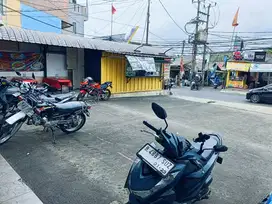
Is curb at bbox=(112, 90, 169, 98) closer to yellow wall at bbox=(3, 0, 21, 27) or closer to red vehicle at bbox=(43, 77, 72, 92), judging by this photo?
red vehicle at bbox=(43, 77, 72, 92)

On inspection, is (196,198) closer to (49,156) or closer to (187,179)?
(187,179)

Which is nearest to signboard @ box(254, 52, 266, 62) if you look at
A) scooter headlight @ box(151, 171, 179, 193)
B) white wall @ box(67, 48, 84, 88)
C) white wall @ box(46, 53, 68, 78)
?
white wall @ box(67, 48, 84, 88)

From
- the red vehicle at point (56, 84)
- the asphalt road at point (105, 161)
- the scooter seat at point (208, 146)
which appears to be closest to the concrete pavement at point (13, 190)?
the asphalt road at point (105, 161)

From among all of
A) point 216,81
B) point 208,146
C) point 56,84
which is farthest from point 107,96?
point 216,81

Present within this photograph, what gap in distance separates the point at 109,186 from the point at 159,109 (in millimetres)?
1580

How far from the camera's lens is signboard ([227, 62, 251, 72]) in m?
22.2

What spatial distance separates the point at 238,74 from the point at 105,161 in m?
23.3

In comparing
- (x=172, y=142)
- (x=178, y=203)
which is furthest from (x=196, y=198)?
(x=172, y=142)

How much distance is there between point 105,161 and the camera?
3.88 metres

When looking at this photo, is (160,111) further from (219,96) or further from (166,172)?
(219,96)

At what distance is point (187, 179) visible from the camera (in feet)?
7.80

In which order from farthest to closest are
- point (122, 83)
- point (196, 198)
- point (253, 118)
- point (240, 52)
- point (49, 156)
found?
point (240, 52) → point (122, 83) → point (253, 118) → point (49, 156) → point (196, 198)

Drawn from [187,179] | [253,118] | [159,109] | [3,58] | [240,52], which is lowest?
[253,118]

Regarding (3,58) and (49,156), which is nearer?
(49,156)
